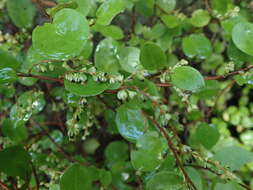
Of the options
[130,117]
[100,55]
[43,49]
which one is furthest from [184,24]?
[43,49]

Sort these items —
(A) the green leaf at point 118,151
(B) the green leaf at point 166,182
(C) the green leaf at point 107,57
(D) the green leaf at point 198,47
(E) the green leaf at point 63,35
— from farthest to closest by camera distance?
(A) the green leaf at point 118,151, (D) the green leaf at point 198,47, (C) the green leaf at point 107,57, (B) the green leaf at point 166,182, (E) the green leaf at point 63,35

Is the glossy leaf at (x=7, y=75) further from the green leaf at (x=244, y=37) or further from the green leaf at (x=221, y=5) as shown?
the green leaf at (x=221, y=5)

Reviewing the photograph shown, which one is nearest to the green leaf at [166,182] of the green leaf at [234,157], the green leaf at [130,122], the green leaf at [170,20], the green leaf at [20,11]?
the green leaf at [130,122]

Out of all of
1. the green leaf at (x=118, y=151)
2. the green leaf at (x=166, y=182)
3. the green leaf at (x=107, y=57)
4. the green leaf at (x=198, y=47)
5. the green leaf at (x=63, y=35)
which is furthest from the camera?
the green leaf at (x=118, y=151)

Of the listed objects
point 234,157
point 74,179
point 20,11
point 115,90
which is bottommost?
point 234,157

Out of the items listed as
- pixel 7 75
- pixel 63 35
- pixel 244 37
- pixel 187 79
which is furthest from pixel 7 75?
pixel 244 37

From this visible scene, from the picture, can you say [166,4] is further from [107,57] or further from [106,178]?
[106,178]

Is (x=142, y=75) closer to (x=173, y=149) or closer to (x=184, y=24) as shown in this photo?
(x=173, y=149)
